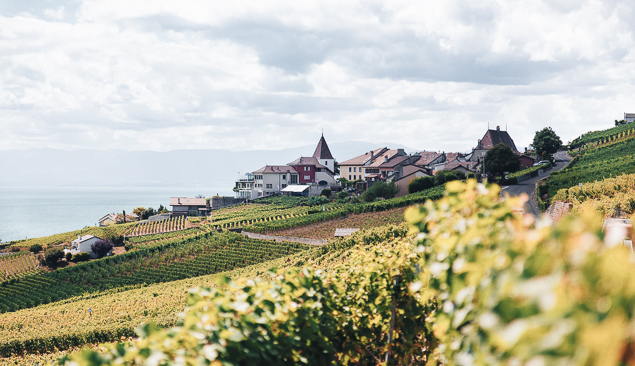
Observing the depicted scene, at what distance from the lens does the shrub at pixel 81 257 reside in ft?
192

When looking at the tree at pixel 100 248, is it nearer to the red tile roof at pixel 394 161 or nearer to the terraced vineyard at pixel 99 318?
the terraced vineyard at pixel 99 318

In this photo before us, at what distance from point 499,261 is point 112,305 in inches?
1396

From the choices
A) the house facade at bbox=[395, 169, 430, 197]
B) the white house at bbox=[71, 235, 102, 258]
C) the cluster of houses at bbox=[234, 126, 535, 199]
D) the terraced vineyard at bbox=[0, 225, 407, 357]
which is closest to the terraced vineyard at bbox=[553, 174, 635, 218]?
the terraced vineyard at bbox=[0, 225, 407, 357]

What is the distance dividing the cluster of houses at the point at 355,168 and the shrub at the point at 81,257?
1839 inches

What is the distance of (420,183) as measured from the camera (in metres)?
63.6

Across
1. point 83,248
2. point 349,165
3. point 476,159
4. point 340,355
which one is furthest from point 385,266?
point 349,165

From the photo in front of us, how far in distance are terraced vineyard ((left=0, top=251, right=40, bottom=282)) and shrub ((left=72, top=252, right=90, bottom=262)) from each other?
423 cm

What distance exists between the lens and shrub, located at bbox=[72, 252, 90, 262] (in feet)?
192

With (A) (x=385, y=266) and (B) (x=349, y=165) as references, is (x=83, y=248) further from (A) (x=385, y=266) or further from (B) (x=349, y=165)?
(A) (x=385, y=266)

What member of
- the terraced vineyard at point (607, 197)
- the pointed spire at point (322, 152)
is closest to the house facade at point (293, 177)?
the pointed spire at point (322, 152)

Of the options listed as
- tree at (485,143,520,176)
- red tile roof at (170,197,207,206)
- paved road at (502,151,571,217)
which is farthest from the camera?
red tile roof at (170,197,207,206)

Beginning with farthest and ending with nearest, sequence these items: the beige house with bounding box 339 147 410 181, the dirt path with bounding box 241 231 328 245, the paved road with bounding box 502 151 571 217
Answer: the beige house with bounding box 339 147 410 181, the dirt path with bounding box 241 231 328 245, the paved road with bounding box 502 151 571 217

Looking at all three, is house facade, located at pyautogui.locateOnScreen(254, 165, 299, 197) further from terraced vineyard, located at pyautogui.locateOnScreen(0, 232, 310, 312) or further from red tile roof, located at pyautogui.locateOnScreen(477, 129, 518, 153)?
terraced vineyard, located at pyautogui.locateOnScreen(0, 232, 310, 312)

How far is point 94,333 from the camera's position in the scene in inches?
910
